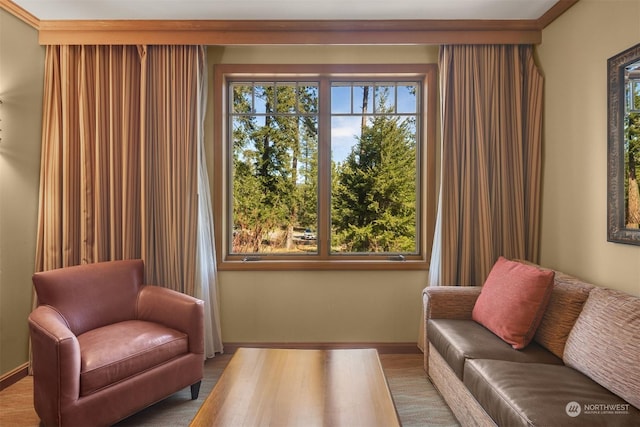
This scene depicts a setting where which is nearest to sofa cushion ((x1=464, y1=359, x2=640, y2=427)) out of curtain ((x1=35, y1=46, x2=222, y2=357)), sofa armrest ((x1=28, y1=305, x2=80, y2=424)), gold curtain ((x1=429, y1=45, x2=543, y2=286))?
gold curtain ((x1=429, y1=45, x2=543, y2=286))

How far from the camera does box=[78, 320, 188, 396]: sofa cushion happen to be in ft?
6.56

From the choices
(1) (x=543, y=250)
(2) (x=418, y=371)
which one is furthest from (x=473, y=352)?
(1) (x=543, y=250)

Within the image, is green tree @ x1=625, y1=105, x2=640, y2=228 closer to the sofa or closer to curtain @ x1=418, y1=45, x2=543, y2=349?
the sofa

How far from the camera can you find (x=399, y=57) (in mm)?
3215

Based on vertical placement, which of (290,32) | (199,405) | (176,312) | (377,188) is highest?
(290,32)

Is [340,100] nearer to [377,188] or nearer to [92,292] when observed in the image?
[377,188]

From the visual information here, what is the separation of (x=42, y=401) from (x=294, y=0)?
2911mm

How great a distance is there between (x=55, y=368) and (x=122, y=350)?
1.04 ft

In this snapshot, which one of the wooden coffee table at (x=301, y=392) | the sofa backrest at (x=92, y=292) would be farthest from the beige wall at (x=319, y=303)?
the wooden coffee table at (x=301, y=392)

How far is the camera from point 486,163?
9.98 feet

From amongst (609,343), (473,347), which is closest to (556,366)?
(609,343)

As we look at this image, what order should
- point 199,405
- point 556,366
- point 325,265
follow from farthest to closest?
point 325,265 < point 199,405 < point 556,366

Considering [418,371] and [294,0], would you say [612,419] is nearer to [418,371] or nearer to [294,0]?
[418,371]

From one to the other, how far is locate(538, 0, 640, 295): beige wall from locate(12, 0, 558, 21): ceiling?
0.38 metres
